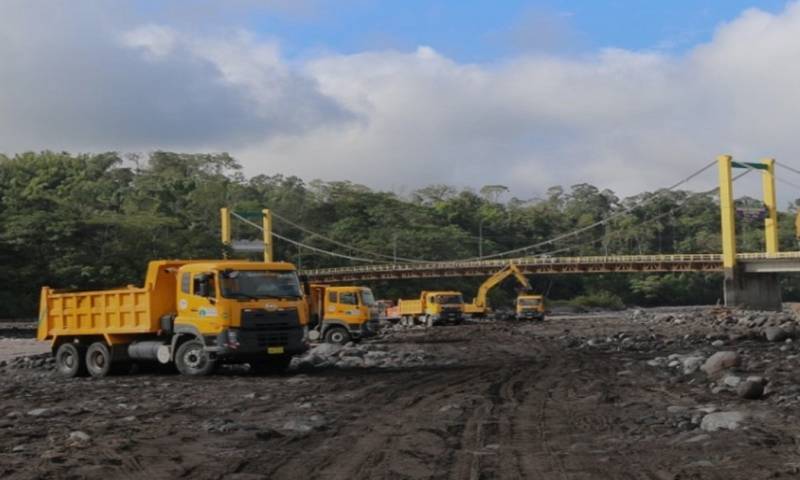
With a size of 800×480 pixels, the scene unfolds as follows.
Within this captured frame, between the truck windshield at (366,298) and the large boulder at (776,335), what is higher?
the truck windshield at (366,298)

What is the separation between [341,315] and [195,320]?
11854 millimetres

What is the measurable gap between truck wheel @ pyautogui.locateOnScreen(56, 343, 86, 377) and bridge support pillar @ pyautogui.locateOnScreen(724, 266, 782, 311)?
6649 centimetres

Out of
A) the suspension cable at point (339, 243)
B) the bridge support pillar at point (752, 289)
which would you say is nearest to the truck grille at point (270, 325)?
the bridge support pillar at point (752, 289)

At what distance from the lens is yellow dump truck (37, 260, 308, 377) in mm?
17922

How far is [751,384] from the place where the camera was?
42.1 feet

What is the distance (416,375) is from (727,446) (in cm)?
983

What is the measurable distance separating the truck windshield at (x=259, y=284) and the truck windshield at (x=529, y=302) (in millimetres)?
46565

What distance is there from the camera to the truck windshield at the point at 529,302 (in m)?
64.1

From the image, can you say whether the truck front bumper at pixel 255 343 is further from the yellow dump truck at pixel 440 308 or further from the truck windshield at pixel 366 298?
the yellow dump truck at pixel 440 308

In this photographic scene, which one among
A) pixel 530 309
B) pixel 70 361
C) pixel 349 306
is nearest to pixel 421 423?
pixel 70 361

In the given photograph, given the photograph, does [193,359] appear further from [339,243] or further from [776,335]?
[339,243]

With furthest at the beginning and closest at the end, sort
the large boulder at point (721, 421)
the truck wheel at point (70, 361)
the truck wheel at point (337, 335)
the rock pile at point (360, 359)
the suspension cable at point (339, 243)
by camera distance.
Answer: the suspension cable at point (339, 243) < the truck wheel at point (337, 335) < the rock pile at point (360, 359) < the truck wheel at point (70, 361) < the large boulder at point (721, 421)

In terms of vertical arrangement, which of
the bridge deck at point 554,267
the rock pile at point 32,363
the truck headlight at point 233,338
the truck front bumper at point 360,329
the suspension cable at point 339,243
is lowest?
the rock pile at point 32,363

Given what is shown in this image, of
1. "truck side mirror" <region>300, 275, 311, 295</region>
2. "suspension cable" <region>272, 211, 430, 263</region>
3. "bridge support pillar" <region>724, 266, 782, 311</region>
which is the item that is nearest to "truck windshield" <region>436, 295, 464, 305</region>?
"bridge support pillar" <region>724, 266, 782, 311</region>
